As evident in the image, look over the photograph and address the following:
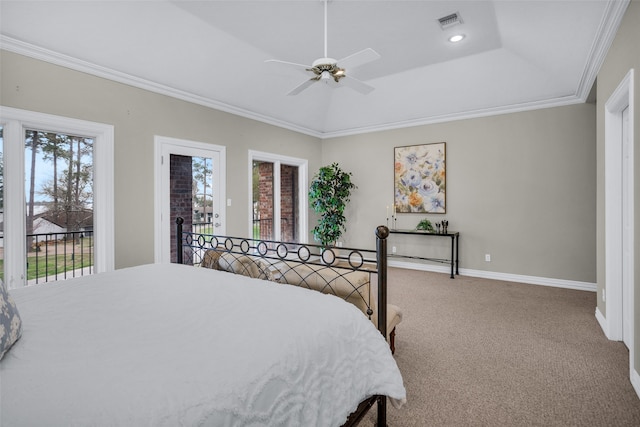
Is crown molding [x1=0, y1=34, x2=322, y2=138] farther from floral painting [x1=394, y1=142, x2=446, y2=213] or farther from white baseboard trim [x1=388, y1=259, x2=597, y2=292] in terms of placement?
white baseboard trim [x1=388, y1=259, x2=597, y2=292]

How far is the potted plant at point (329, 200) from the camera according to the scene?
19.5ft

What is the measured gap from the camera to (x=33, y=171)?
306cm

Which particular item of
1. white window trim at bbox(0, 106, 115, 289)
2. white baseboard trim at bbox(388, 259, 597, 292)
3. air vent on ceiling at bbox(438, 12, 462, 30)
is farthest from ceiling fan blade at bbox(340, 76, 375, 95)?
white baseboard trim at bbox(388, 259, 597, 292)

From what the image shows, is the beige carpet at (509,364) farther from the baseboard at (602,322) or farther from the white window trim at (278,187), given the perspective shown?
the white window trim at (278,187)

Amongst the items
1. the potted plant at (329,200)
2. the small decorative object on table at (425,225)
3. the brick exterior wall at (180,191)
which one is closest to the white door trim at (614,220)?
the small decorative object on table at (425,225)

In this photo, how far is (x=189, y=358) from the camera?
3.32 ft

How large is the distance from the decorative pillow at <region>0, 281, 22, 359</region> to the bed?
30 millimetres

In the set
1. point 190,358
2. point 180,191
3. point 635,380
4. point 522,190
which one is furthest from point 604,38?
point 180,191

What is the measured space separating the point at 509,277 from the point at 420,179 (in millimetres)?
2074

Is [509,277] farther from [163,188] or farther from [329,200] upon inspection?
[163,188]

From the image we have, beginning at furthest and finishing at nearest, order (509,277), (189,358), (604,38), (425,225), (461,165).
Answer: (425,225) → (461,165) → (509,277) → (604,38) → (189,358)

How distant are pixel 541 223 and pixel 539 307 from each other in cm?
151

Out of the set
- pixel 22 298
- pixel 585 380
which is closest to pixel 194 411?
pixel 22 298

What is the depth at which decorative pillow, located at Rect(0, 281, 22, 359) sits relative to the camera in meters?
1.01
